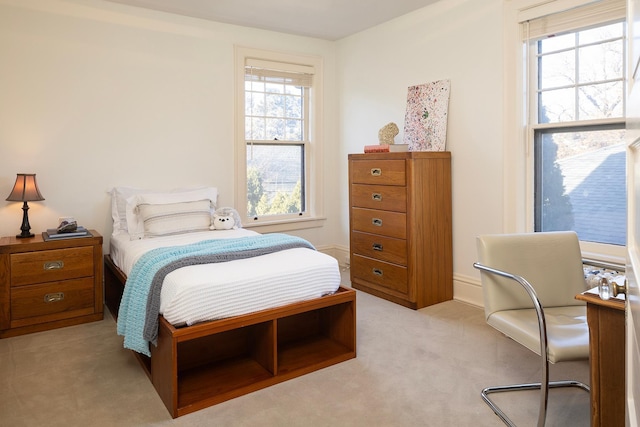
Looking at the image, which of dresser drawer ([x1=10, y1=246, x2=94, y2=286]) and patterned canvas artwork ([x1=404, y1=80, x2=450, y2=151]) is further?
patterned canvas artwork ([x1=404, y1=80, x2=450, y2=151])

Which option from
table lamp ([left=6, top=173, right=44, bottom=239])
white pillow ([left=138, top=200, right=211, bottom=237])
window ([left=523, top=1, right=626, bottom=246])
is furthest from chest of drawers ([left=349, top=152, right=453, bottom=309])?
table lamp ([left=6, top=173, right=44, bottom=239])

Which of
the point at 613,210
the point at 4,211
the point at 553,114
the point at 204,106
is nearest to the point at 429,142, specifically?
the point at 553,114

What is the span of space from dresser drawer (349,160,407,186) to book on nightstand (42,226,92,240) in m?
2.19

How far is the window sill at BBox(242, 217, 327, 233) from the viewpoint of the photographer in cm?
460

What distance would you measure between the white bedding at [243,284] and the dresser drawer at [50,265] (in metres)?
0.54

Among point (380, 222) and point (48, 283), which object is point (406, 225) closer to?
point (380, 222)

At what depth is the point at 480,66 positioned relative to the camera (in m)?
3.55

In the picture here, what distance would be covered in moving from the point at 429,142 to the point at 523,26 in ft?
3.65

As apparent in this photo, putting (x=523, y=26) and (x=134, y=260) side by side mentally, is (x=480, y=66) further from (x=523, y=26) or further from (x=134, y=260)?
(x=134, y=260)

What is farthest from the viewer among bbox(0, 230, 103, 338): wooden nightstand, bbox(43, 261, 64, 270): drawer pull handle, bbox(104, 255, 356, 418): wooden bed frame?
bbox(43, 261, 64, 270): drawer pull handle

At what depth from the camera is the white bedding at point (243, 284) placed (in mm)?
2246

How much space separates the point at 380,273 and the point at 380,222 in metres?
0.44

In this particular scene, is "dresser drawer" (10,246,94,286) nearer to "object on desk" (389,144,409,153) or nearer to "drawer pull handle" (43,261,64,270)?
"drawer pull handle" (43,261,64,270)

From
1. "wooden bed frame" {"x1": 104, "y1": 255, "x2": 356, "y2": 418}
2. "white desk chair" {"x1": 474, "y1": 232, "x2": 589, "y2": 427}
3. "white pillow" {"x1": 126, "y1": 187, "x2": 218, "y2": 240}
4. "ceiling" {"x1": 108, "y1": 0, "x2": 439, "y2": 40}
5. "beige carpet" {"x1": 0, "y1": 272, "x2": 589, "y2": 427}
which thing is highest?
"ceiling" {"x1": 108, "y1": 0, "x2": 439, "y2": 40}
